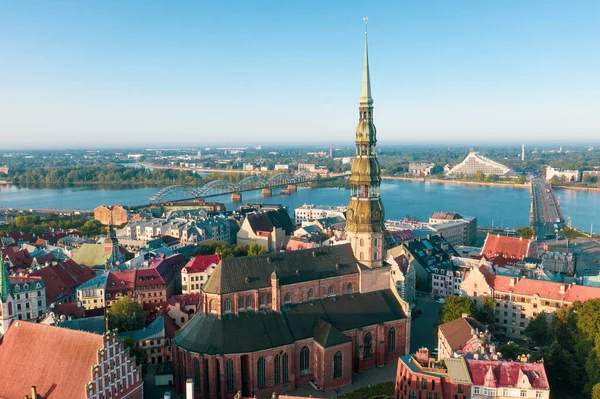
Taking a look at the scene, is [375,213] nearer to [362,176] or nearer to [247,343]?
[362,176]

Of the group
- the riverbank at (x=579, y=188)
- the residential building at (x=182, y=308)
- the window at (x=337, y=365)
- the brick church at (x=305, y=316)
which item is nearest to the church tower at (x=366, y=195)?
the brick church at (x=305, y=316)

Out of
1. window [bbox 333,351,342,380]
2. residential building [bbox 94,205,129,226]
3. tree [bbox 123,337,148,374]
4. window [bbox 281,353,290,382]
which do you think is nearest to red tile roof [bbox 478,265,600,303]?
window [bbox 333,351,342,380]

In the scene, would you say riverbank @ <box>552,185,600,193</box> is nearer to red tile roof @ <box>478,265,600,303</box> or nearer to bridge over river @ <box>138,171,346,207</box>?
bridge over river @ <box>138,171,346,207</box>

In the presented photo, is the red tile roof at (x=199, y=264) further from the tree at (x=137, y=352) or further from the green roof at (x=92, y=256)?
the tree at (x=137, y=352)

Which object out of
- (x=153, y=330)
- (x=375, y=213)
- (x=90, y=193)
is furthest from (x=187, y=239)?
(x=90, y=193)

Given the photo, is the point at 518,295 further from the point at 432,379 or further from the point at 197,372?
the point at 197,372
